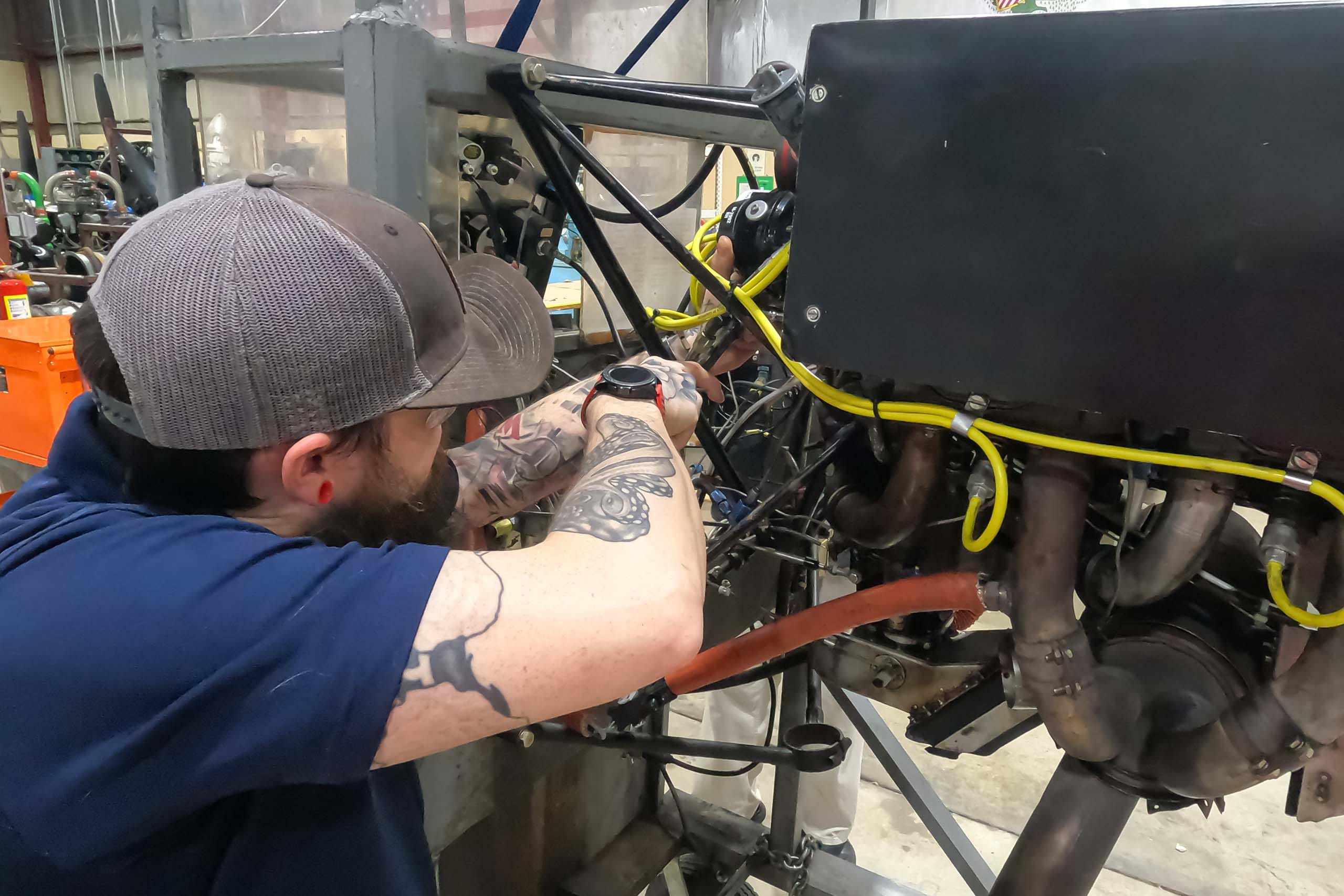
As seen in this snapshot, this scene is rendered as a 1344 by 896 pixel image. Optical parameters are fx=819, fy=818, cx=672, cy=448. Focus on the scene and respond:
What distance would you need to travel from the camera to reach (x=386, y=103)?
30.4 inches

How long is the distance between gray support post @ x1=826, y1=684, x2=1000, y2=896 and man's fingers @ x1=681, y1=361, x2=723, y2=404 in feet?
1.72

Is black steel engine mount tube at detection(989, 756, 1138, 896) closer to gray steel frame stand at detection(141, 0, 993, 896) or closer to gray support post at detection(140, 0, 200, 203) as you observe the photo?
gray steel frame stand at detection(141, 0, 993, 896)

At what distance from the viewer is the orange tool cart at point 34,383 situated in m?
1.64

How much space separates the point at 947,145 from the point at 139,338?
56 centimetres

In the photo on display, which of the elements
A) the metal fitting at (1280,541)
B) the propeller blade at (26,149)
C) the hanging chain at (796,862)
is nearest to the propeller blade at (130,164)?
the propeller blade at (26,149)

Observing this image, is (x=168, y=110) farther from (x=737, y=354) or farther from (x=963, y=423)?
(x=963, y=423)

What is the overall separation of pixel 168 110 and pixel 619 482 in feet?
2.93

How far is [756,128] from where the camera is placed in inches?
48.1

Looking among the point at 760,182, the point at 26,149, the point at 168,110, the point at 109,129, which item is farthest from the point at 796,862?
the point at 26,149

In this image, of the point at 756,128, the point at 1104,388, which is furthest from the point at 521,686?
the point at 756,128

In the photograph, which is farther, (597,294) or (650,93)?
(597,294)

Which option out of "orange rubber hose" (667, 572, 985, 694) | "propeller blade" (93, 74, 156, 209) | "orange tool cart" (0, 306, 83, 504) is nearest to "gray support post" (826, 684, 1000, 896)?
"orange rubber hose" (667, 572, 985, 694)

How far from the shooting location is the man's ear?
1.80 feet

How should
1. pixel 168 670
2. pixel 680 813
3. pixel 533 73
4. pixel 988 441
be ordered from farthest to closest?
pixel 680 813
pixel 533 73
pixel 988 441
pixel 168 670
